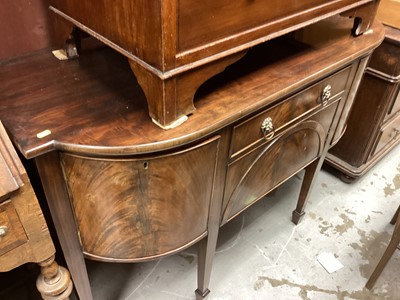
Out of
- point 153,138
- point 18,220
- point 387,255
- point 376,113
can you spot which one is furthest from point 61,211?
point 376,113

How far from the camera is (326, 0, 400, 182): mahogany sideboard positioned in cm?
144

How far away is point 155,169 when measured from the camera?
762mm

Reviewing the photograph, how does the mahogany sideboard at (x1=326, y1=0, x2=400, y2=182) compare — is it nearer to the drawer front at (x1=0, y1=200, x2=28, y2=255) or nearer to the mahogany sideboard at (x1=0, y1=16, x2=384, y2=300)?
the mahogany sideboard at (x1=0, y1=16, x2=384, y2=300)

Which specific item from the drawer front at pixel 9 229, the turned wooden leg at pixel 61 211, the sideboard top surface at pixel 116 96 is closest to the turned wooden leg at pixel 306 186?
the sideboard top surface at pixel 116 96

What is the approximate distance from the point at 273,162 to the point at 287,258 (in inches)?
22.9

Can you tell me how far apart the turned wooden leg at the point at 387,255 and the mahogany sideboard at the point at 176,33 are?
0.85 metres

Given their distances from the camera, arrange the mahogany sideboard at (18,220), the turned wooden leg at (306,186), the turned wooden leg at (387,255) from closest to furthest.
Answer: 1. the mahogany sideboard at (18,220)
2. the turned wooden leg at (387,255)
3. the turned wooden leg at (306,186)

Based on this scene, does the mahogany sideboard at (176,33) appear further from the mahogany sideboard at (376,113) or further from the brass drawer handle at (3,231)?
the mahogany sideboard at (376,113)

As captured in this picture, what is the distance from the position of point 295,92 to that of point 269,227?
2.66 feet

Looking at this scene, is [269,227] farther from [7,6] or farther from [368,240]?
[7,6]

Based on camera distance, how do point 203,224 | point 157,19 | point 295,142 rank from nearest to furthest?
1. point 157,19
2. point 203,224
3. point 295,142

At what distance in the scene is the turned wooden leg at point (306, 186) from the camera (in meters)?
1.41

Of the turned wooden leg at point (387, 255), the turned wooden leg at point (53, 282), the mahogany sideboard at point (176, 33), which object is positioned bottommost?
the turned wooden leg at point (387, 255)

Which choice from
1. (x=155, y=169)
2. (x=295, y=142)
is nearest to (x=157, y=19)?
(x=155, y=169)
